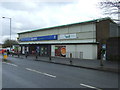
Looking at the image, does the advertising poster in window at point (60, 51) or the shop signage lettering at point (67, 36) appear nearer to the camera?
the advertising poster in window at point (60, 51)

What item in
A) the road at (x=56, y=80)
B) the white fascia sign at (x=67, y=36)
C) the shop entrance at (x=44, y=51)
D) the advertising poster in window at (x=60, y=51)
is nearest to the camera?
the road at (x=56, y=80)

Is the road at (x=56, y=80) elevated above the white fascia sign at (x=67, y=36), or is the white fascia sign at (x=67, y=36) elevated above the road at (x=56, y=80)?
the white fascia sign at (x=67, y=36)

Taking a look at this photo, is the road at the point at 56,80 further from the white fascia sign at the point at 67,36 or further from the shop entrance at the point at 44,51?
the shop entrance at the point at 44,51

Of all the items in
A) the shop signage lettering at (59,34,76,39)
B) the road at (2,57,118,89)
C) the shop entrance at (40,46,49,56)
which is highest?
the shop signage lettering at (59,34,76,39)

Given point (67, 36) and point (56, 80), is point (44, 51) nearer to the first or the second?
point (67, 36)

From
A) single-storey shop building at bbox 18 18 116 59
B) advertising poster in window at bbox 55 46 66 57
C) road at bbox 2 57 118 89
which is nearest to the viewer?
road at bbox 2 57 118 89

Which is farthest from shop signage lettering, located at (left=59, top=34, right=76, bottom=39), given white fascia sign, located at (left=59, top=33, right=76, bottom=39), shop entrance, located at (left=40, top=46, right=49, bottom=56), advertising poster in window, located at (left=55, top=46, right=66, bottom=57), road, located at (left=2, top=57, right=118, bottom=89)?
road, located at (left=2, top=57, right=118, bottom=89)

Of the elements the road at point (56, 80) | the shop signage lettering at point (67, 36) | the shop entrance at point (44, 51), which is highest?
the shop signage lettering at point (67, 36)

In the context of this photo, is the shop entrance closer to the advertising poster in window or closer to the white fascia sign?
the advertising poster in window

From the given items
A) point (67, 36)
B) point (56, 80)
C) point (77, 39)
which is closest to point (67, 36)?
point (67, 36)

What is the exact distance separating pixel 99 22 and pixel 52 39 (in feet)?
39.3

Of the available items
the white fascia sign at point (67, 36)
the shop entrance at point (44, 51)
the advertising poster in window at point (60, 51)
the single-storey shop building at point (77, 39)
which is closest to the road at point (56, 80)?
the single-storey shop building at point (77, 39)

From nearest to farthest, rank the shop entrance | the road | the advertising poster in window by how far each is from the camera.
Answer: the road, the advertising poster in window, the shop entrance

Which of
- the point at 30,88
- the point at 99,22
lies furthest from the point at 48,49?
the point at 30,88
